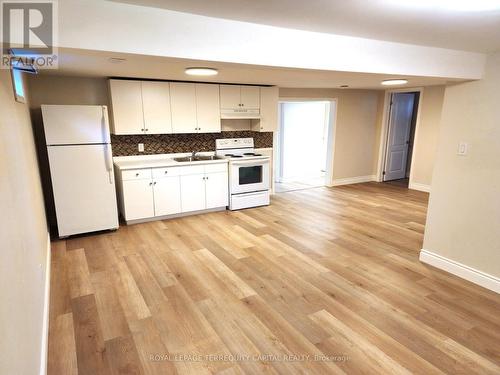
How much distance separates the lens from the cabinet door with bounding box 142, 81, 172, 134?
4.40m

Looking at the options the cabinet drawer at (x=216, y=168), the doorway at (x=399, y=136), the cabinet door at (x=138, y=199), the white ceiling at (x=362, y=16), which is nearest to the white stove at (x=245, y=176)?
the cabinet drawer at (x=216, y=168)

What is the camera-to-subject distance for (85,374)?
185 centimetres

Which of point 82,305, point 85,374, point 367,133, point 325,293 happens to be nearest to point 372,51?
point 325,293

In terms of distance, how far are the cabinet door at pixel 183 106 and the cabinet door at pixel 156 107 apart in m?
0.08

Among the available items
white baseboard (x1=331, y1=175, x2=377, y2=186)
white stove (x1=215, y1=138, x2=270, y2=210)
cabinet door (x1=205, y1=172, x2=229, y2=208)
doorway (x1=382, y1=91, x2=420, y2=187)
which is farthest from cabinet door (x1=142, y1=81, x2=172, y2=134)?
doorway (x1=382, y1=91, x2=420, y2=187)

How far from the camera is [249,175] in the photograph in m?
5.15

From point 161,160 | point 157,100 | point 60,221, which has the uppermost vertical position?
point 157,100

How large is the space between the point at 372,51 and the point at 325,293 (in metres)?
2.02

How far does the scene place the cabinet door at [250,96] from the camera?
5.20m

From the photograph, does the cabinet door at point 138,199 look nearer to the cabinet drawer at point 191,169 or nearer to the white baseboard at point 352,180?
the cabinet drawer at point 191,169

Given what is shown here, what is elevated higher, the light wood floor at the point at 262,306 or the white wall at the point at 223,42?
the white wall at the point at 223,42

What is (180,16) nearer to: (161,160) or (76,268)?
(76,268)
